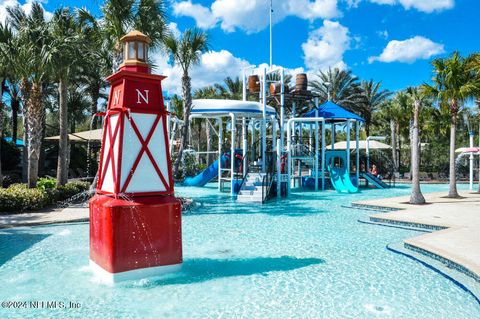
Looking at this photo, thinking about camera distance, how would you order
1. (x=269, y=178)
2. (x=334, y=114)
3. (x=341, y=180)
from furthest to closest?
(x=334, y=114) < (x=341, y=180) < (x=269, y=178)

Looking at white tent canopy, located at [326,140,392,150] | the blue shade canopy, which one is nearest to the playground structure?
the blue shade canopy

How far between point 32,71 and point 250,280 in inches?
436

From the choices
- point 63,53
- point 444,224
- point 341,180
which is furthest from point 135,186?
point 341,180

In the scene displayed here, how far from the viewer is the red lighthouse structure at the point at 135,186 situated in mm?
5949

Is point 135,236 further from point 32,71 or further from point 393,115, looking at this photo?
point 393,115

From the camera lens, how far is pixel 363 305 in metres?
5.22

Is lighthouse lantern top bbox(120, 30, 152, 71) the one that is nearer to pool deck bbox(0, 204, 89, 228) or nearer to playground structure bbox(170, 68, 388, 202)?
pool deck bbox(0, 204, 89, 228)

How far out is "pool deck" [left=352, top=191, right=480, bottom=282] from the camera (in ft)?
21.9

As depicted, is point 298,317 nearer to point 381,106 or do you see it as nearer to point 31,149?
point 31,149

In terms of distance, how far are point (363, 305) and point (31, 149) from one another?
12.1 meters

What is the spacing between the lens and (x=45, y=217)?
11227 millimetres

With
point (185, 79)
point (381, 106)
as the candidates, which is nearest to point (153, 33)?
point (185, 79)

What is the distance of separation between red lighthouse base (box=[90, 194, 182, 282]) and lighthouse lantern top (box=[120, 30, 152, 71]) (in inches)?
81.3

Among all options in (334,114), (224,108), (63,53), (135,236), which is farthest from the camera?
(334,114)
